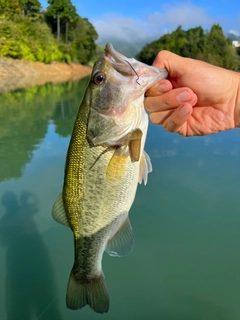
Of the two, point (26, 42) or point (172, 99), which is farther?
point (26, 42)

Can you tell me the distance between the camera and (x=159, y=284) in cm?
387

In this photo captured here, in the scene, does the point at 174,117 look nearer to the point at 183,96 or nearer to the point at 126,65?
the point at 183,96

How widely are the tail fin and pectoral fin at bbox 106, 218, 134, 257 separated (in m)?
0.22

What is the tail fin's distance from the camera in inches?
84.7

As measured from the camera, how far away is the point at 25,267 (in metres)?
4.07

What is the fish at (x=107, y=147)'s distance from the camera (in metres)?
1.96

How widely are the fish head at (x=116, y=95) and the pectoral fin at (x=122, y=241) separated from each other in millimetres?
641

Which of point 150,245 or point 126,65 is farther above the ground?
point 126,65

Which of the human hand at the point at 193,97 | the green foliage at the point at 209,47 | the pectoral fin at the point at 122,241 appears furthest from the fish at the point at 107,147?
the green foliage at the point at 209,47

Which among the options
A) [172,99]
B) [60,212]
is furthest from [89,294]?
[172,99]

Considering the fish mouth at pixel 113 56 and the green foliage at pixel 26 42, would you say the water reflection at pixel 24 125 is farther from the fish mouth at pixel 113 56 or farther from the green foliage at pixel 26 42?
the green foliage at pixel 26 42

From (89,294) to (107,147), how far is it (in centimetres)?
105

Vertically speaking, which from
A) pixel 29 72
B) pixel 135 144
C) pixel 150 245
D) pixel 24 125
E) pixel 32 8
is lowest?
pixel 29 72

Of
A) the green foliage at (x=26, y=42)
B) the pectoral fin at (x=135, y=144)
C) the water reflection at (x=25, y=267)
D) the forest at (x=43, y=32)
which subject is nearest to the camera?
the pectoral fin at (x=135, y=144)
